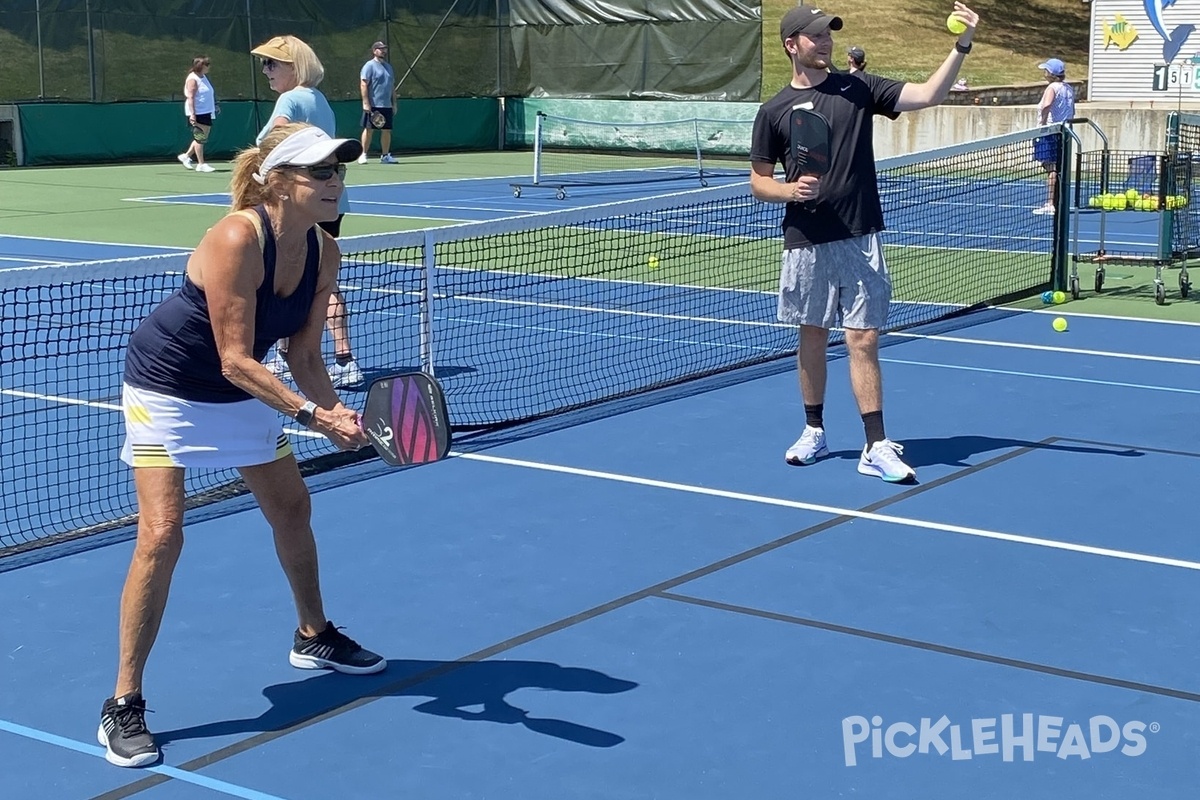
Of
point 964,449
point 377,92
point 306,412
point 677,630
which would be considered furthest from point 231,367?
point 377,92

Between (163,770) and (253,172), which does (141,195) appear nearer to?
(253,172)

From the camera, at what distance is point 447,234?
8281mm

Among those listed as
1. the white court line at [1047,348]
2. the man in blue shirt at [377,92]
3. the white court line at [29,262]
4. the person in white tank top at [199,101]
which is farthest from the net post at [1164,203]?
the person in white tank top at [199,101]

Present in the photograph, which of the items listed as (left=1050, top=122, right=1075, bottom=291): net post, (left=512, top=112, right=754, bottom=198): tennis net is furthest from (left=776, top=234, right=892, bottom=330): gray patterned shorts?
(left=512, top=112, right=754, bottom=198): tennis net

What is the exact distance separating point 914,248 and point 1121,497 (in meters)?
8.65

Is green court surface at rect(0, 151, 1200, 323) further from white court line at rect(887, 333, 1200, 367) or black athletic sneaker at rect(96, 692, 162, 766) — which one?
black athletic sneaker at rect(96, 692, 162, 766)

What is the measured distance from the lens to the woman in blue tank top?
13.7ft

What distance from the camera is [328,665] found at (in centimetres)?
485

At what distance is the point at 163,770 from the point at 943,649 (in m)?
2.35

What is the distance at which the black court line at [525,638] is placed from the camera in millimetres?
4215

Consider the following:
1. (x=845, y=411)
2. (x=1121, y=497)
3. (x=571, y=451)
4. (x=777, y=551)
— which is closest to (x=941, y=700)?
(x=777, y=551)

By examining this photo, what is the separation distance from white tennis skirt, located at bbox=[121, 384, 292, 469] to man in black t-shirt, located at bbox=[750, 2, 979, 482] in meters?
3.25

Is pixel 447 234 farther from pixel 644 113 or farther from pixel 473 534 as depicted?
pixel 644 113

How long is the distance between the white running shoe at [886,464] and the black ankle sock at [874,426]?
3cm
